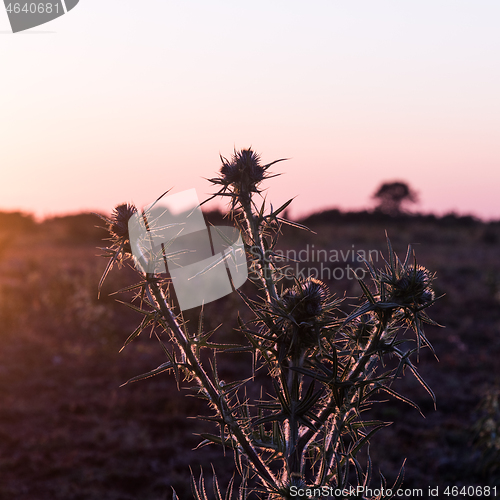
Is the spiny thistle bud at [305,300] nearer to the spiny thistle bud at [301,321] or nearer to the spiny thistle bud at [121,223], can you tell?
the spiny thistle bud at [301,321]

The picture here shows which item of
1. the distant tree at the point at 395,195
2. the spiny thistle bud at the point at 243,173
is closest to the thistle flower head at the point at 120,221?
the spiny thistle bud at the point at 243,173

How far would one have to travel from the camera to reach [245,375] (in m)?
7.38

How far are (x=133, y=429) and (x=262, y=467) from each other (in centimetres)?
508

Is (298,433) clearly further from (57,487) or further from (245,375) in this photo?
(245,375)

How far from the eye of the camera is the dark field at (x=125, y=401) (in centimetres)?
478

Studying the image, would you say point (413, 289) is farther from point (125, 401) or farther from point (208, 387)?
point (125, 401)

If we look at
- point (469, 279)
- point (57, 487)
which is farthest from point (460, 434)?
point (469, 279)

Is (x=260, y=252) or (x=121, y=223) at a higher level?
(x=121, y=223)

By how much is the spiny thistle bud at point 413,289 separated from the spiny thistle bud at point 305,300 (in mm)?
212

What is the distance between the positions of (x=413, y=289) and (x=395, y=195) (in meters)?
49.3

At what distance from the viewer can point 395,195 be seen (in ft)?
156

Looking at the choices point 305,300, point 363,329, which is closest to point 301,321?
point 305,300

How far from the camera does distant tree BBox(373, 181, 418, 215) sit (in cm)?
4731

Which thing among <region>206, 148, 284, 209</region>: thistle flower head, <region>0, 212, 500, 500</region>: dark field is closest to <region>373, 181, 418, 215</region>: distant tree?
<region>0, 212, 500, 500</region>: dark field
